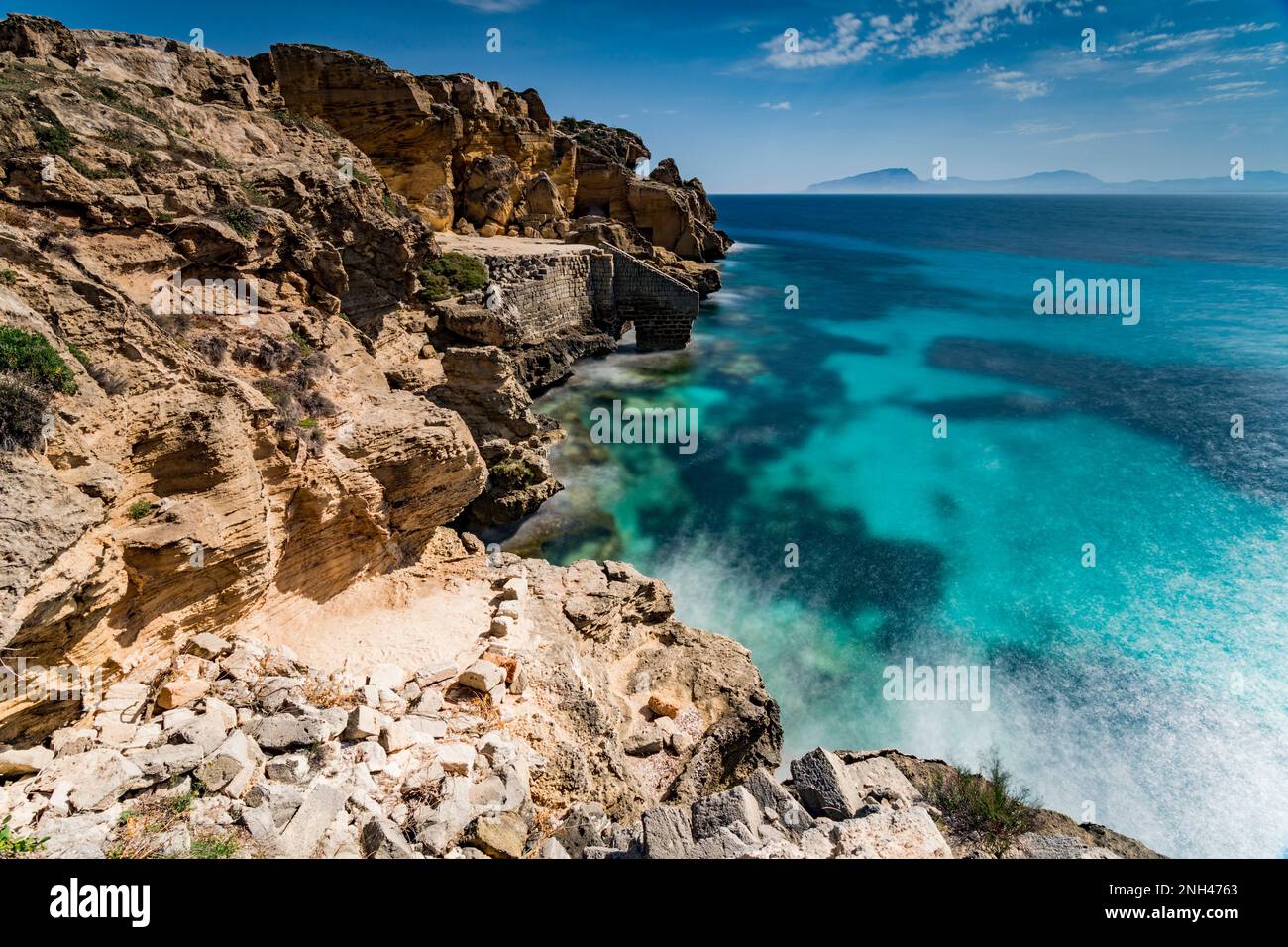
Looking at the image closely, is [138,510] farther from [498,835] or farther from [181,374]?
[498,835]

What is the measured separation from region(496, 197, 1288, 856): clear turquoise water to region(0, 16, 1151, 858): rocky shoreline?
147 inches

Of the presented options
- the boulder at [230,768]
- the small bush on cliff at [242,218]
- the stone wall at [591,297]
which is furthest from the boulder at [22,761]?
the stone wall at [591,297]

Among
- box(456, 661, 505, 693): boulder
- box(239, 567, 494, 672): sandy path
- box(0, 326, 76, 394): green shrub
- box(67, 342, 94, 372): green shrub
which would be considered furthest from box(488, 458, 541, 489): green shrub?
box(0, 326, 76, 394): green shrub

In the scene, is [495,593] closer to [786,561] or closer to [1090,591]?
[786,561]

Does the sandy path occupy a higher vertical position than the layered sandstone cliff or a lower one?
lower

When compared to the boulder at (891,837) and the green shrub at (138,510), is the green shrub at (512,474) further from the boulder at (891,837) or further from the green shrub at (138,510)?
the boulder at (891,837)

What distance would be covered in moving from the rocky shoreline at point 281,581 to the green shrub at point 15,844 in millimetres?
111

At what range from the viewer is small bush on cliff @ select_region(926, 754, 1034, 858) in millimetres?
5375

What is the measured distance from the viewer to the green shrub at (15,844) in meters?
3.85

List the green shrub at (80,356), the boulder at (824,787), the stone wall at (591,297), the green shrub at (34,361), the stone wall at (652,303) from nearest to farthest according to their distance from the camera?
the green shrub at (34,361) → the boulder at (824,787) → the green shrub at (80,356) → the stone wall at (591,297) → the stone wall at (652,303)

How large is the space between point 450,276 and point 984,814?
21.1 m

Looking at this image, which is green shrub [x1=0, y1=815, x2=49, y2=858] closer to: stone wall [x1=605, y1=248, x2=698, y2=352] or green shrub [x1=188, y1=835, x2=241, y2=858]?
green shrub [x1=188, y1=835, x2=241, y2=858]
